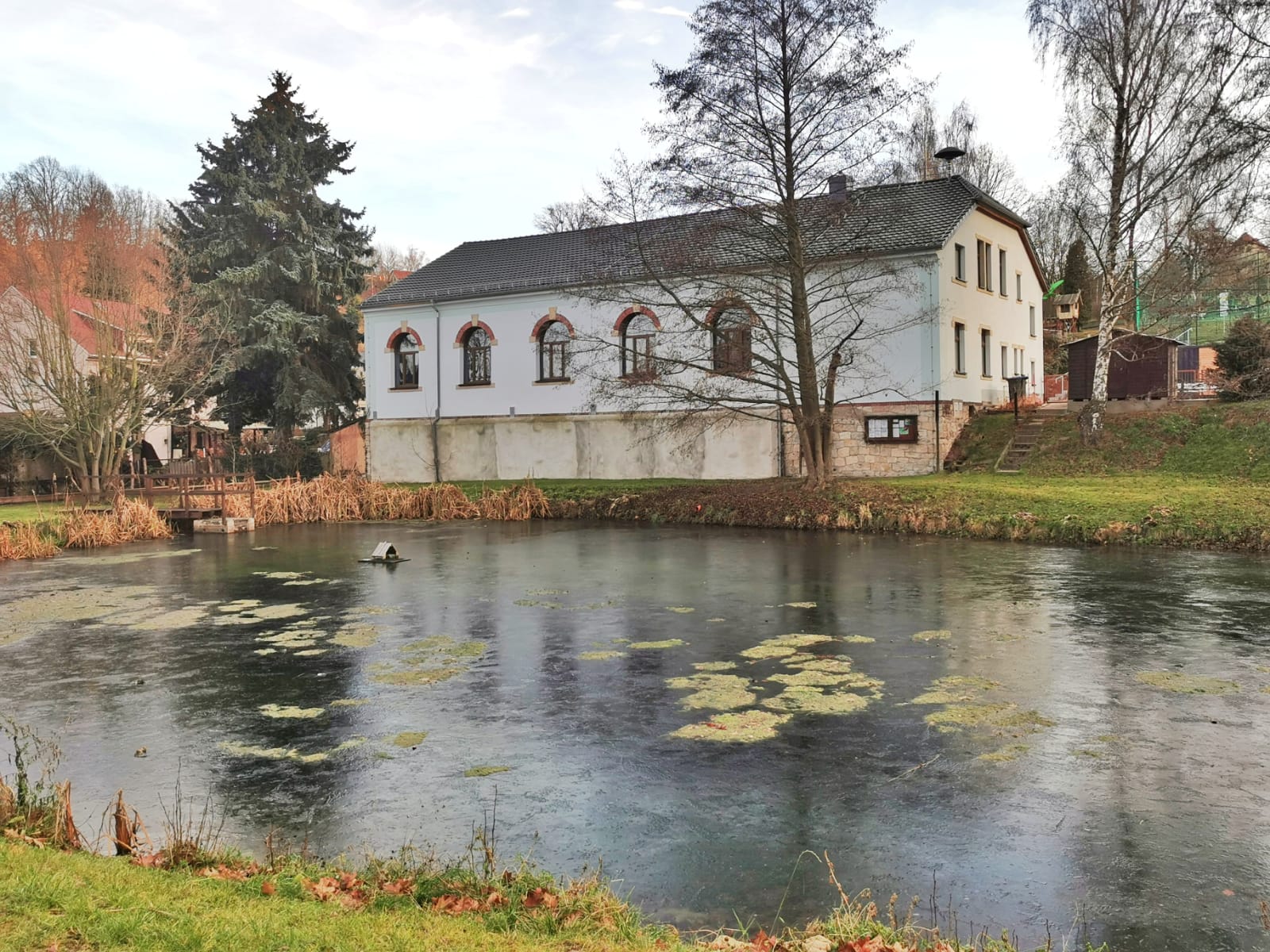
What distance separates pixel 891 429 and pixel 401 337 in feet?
58.0

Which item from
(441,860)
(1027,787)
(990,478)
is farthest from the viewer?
(990,478)

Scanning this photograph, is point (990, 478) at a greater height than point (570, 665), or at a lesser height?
greater

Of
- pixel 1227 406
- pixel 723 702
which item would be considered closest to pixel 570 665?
pixel 723 702

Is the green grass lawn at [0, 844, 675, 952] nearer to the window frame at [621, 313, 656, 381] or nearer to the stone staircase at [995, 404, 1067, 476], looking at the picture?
the stone staircase at [995, 404, 1067, 476]

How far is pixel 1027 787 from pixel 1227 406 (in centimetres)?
2398

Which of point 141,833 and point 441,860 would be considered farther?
point 141,833

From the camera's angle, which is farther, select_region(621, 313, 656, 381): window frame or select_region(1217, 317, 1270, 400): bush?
select_region(621, 313, 656, 381): window frame

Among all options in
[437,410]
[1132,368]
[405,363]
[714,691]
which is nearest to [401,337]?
[405,363]

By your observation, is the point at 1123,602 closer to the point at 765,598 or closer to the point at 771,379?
the point at 765,598

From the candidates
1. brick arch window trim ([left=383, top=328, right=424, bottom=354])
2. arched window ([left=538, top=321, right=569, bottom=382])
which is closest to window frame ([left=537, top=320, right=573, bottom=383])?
arched window ([left=538, top=321, right=569, bottom=382])

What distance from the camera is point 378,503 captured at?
95.6ft

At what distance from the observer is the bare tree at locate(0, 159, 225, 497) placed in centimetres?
2867

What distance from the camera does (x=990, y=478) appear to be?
2531 cm

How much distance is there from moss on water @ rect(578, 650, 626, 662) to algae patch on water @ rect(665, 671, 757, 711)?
44.8 inches
